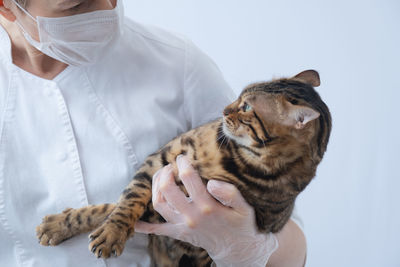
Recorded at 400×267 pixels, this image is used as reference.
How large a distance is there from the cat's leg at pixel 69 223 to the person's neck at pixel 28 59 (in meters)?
0.41

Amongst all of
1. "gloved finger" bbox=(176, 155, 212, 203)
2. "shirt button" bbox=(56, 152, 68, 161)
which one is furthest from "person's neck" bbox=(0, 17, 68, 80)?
"gloved finger" bbox=(176, 155, 212, 203)

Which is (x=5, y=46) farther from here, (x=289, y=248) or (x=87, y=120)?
(x=289, y=248)

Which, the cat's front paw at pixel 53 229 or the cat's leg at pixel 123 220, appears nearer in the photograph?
the cat's leg at pixel 123 220

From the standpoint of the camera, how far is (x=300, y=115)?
0.82m

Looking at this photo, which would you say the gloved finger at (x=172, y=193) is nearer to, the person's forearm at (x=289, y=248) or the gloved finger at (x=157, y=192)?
the gloved finger at (x=157, y=192)

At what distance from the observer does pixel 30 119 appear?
1076 mm

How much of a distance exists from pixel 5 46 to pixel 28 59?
0.23ft

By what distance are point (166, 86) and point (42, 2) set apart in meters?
0.40

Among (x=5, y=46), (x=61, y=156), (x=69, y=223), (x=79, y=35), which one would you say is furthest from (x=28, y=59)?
(x=69, y=223)

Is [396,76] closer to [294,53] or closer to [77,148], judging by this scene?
[294,53]

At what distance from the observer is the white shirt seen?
1.04 metres

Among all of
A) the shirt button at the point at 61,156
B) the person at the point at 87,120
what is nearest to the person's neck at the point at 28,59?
the person at the point at 87,120

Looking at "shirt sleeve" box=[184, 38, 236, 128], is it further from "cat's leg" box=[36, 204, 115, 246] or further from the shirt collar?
the shirt collar

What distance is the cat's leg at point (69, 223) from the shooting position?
100 cm
